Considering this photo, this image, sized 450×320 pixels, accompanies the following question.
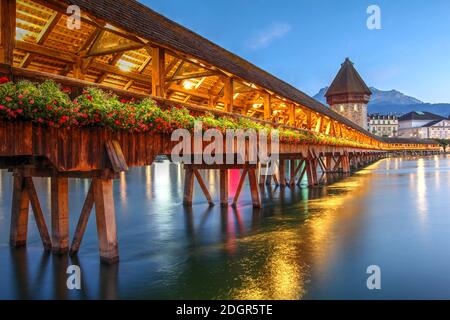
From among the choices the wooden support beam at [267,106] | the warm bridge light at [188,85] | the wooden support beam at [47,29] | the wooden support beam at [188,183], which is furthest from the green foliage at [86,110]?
the warm bridge light at [188,85]

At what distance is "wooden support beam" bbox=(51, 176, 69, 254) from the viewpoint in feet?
31.1

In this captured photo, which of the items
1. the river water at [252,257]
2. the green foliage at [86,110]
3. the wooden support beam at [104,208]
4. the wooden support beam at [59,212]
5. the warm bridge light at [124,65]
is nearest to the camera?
the green foliage at [86,110]

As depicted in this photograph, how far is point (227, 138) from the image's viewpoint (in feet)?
45.3

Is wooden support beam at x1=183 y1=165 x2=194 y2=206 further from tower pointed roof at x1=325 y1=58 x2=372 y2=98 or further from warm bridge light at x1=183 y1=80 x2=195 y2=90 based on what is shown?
tower pointed roof at x1=325 y1=58 x2=372 y2=98

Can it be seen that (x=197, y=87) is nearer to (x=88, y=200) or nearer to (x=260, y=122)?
(x=260, y=122)

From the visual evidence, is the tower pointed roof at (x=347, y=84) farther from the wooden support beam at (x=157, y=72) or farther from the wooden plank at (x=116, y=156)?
the wooden plank at (x=116, y=156)

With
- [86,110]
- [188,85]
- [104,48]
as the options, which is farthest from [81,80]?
[188,85]

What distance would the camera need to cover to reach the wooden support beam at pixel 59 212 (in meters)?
9.48

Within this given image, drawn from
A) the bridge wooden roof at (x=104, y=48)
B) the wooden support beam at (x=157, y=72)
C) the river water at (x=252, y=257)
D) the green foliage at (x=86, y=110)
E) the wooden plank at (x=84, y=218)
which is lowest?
the river water at (x=252, y=257)

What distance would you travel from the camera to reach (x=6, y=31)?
725 cm

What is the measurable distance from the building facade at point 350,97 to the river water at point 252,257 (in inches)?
2873

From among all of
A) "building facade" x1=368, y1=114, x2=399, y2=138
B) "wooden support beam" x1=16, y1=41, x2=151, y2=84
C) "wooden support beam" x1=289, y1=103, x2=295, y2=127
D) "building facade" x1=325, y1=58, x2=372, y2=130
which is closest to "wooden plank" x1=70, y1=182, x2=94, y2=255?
"wooden support beam" x1=16, y1=41, x2=151, y2=84

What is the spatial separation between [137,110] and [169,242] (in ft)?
15.8
